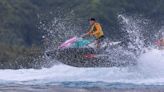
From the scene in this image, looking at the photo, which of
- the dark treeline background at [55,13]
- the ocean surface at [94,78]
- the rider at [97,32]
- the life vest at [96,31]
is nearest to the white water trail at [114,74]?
the ocean surface at [94,78]

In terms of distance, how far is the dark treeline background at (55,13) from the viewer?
39.1m

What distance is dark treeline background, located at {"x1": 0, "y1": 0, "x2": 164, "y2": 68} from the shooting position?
39.1 m

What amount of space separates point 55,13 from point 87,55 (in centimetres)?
2168

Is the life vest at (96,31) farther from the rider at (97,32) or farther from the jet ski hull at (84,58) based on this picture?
the jet ski hull at (84,58)

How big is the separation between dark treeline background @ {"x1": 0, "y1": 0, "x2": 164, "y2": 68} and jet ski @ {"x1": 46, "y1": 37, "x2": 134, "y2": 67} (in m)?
18.4

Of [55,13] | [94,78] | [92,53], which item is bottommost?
[94,78]

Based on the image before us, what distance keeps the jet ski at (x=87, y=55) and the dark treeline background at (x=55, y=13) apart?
60.3 feet

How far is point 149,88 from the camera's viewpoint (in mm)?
15352

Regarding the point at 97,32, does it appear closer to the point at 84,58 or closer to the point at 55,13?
the point at 84,58

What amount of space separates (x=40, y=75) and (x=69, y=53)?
112cm

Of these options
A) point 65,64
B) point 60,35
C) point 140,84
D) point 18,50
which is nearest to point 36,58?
point 60,35

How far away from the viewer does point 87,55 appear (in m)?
19.0

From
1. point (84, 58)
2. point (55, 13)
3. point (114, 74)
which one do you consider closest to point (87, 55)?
point (84, 58)

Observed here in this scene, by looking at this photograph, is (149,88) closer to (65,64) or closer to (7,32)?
(65,64)
